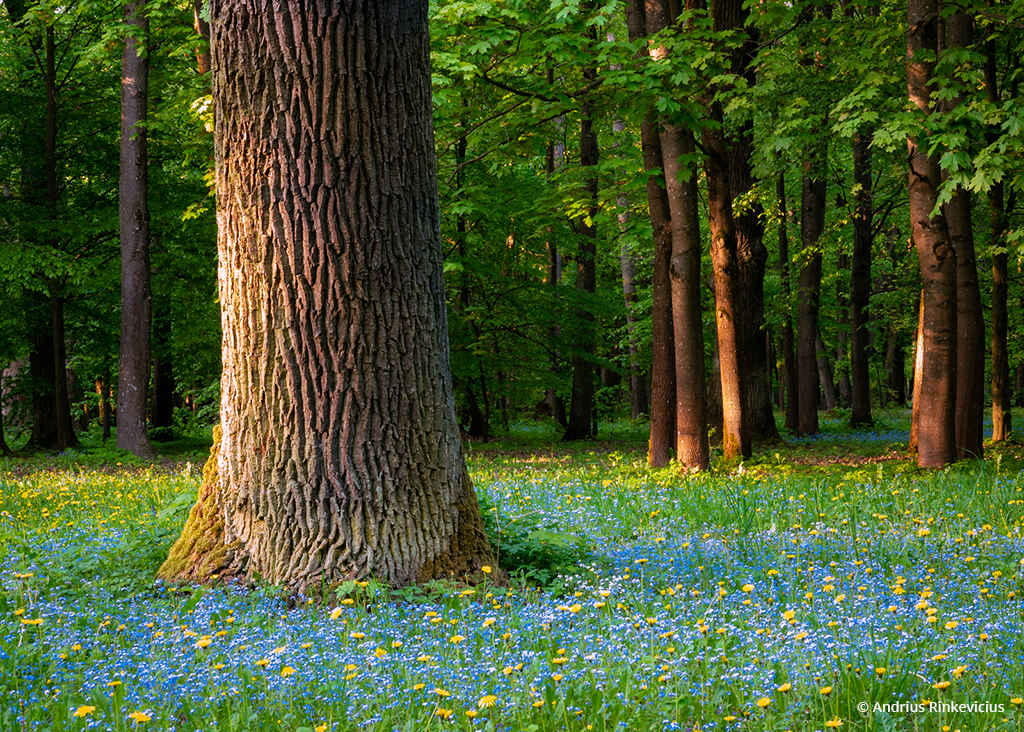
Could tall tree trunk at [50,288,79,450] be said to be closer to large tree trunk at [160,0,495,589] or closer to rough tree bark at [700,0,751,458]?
rough tree bark at [700,0,751,458]

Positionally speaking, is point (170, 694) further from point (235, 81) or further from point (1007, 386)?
point (1007, 386)

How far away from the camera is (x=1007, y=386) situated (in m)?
14.5

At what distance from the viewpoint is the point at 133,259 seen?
46.6ft

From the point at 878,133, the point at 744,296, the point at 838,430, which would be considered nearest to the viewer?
the point at 878,133

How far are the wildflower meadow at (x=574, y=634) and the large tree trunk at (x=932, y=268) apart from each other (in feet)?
8.97

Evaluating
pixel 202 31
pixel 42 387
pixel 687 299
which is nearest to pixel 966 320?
pixel 687 299

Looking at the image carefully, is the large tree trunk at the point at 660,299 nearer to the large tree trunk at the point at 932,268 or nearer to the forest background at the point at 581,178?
the forest background at the point at 581,178

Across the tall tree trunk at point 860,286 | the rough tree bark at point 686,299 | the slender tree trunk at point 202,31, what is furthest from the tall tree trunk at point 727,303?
the tall tree trunk at point 860,286

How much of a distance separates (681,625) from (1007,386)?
14092 mm

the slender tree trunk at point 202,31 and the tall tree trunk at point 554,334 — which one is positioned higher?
the slender tree trunk at point 202,31

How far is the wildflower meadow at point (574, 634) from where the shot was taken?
2533mm

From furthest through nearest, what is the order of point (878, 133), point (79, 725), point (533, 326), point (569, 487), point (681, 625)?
1. point (533, 326)
2. point (569, 487)
3. point (878, 133)
4. point (681, 625)
5. point (79, 725)

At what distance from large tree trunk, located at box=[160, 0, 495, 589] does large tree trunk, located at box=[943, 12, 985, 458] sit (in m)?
8.59

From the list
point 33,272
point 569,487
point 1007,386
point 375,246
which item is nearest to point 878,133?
point 569,487
